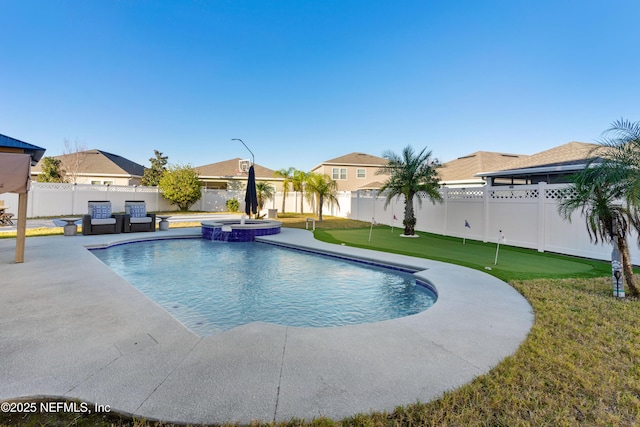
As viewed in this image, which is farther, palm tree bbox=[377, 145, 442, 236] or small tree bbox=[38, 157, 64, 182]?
small tree bbox=[38, 157, 64, 182]

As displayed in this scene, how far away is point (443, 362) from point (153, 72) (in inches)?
787

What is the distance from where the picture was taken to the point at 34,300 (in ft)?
14.8

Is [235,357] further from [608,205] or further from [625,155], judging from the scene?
[625,155]

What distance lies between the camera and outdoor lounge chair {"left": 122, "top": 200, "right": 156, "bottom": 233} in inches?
515

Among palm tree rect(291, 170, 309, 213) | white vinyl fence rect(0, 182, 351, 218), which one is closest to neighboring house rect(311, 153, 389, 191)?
palm tree rect(291, 170, 309, 213)

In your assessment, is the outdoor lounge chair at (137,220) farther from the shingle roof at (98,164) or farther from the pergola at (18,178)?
the shingle roof at (98,164)

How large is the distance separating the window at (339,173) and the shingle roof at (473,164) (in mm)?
10956

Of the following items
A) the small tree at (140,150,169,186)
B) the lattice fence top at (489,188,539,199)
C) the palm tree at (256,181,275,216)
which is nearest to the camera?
the lattice fence top at (489,188,539,199)

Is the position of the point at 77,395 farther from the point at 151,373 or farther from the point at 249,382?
the point at 249,382

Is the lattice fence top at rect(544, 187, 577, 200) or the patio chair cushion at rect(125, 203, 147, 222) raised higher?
the lattice fence top at rect(544, 187, 577, 200)

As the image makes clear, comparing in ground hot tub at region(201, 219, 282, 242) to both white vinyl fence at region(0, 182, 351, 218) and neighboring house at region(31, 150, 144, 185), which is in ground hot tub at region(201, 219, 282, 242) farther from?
neighboring house at region(31, 150, 144, 185)

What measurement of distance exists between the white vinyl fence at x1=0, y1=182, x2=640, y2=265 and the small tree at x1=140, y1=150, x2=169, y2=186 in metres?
7.80

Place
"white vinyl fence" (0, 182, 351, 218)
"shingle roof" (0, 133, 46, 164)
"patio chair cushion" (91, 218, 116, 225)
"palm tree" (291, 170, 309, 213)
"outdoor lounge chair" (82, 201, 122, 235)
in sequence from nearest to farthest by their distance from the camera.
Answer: "shingle roof" (0, 133, 46, 164) < "outdoor lounge chair" (82, 201, 122, 235) < "patio chair cushion" (91, 218, 116, 225) < "white vinyl fence" (0, 182, 351, 218) < "palm tree" (291, 170, 309, 213)

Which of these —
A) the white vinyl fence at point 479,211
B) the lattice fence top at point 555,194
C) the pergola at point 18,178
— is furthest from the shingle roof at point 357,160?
the pergola at point 18,178
